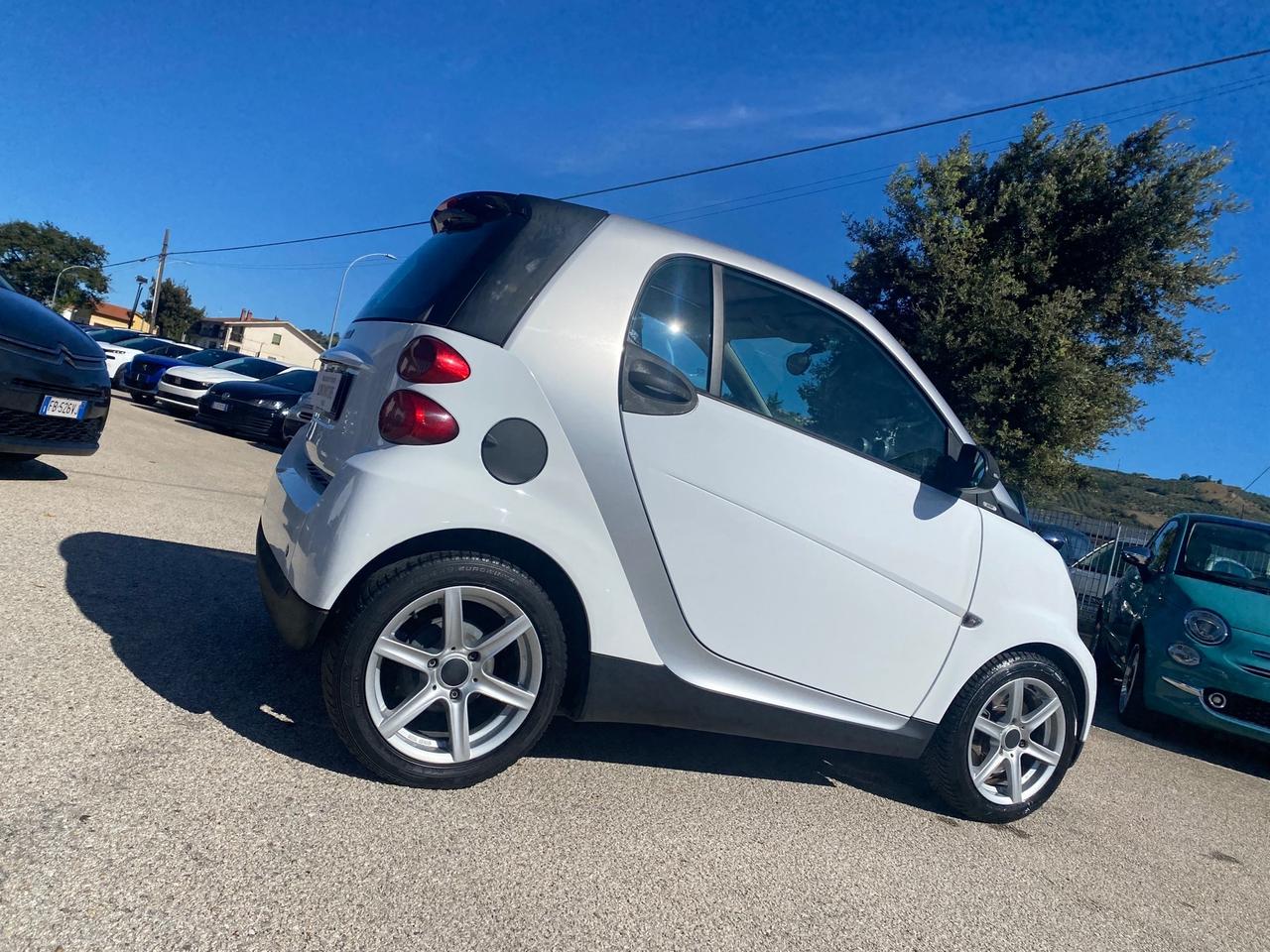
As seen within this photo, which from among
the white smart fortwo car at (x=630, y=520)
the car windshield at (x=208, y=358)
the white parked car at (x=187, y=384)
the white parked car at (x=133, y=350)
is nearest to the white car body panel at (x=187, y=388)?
the white parked car at (x=187, y=384)

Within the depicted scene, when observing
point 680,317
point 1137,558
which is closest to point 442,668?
point 680,317

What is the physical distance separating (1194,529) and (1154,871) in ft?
13.2

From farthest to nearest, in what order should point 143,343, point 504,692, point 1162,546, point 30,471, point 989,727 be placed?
point 143,343 < point 1162,546 < point 30,471 < point 989,727 < point 504,692

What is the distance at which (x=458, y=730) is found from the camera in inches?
97.0

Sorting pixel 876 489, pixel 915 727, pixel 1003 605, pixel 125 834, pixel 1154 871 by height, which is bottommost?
pixel 125 834

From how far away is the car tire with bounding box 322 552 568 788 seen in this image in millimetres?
2348

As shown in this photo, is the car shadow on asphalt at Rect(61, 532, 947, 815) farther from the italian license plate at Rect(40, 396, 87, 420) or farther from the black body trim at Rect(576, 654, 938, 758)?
the italian license plate at Rect(40, 396, 87, 420)

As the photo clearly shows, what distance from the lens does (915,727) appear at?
308 centimetres

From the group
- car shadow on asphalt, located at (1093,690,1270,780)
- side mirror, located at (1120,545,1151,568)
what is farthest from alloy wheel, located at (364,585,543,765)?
side mirror, located at (1120,545,1151,568)

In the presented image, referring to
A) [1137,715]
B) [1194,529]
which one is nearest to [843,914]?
[1137,715]

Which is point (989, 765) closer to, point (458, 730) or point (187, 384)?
point (458, 730)

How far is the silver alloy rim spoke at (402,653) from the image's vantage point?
2369 mm

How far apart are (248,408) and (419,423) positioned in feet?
35.3

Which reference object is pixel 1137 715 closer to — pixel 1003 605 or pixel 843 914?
pixel 1003 605
